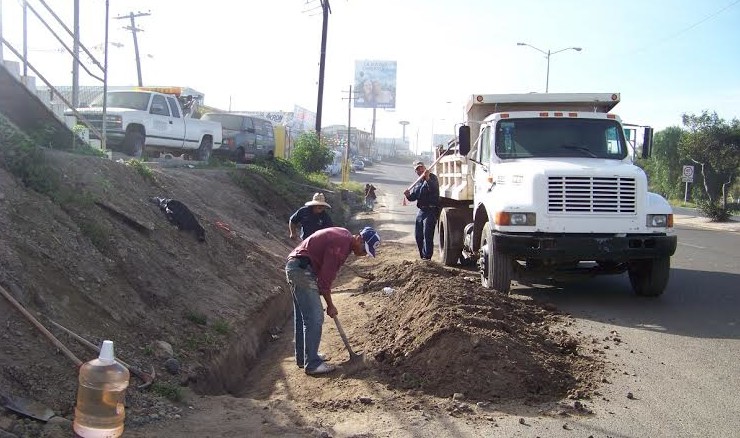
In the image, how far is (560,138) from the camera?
9.80 metres

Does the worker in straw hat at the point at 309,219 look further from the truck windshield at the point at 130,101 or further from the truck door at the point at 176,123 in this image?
the truck door at the point at 176,123

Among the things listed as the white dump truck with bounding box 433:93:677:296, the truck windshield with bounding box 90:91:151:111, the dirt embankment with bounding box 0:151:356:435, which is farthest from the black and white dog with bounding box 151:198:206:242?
the truck windshield with bounding box 90:91:151:111

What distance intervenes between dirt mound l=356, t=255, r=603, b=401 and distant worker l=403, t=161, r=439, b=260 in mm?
4051

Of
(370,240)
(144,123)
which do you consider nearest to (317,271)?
(370,240)

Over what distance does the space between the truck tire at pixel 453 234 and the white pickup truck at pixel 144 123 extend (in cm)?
746

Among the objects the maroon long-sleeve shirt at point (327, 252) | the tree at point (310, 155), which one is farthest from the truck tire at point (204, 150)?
the maroon long-sleeve shirt at point (327, 252)

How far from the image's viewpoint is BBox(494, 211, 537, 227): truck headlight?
8492 mm

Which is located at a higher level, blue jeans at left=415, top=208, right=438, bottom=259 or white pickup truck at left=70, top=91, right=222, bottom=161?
white pickup truck at left=70, top=91, right=222, bottom=161

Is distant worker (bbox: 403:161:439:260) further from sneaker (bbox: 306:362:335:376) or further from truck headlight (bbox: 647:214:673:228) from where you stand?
sneaker (bbox: 306:362:335:376)

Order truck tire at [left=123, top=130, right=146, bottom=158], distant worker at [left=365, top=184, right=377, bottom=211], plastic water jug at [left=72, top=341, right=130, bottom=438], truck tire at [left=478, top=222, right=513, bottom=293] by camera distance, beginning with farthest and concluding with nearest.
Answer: distant worker at [left=365, top=184, right=377, bottom=211], truck tire at [left=123, top=130, right=146, bottom=158], truck tire at [left=478, top=222, right=513, bottom=293], plastic water jug at [left=72, top=341, right=130, bottom=438]

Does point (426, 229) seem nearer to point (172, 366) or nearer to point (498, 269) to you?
point (498, 269)

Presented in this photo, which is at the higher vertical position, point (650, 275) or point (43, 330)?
point (650, 275)

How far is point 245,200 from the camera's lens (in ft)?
55.1

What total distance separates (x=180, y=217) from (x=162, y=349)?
13.0ft
